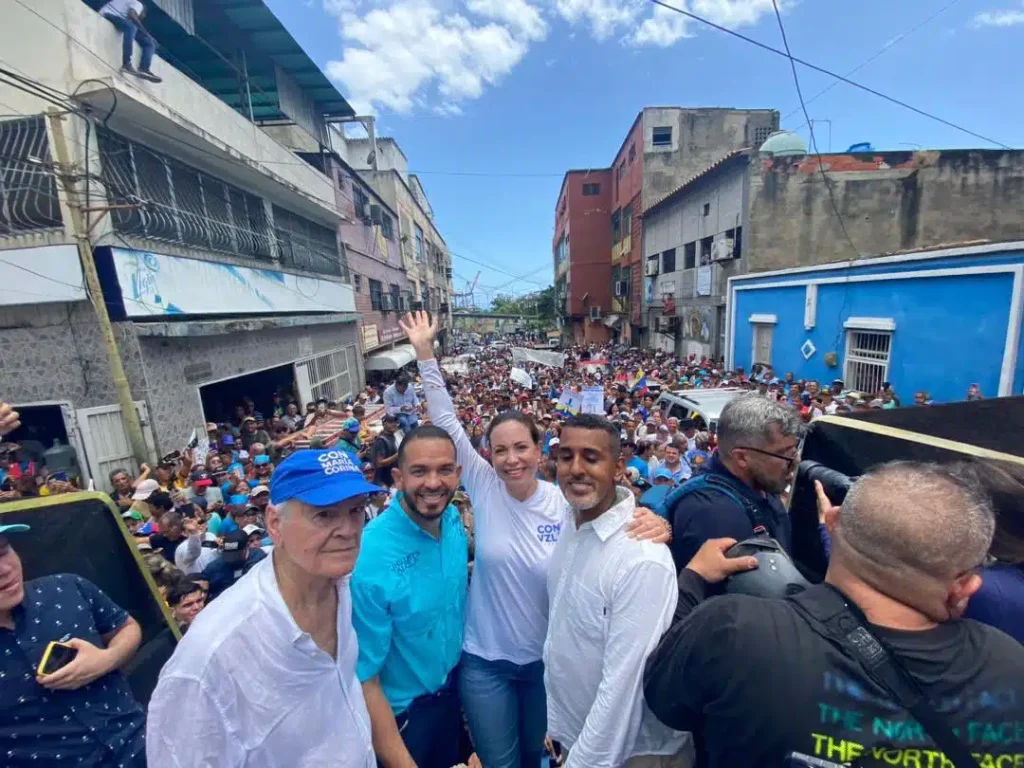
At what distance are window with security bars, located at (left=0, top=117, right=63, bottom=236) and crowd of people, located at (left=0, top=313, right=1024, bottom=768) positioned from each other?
252 inches

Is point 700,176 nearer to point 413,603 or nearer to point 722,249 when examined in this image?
point 722,249

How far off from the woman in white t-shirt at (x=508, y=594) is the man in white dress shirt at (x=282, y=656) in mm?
753

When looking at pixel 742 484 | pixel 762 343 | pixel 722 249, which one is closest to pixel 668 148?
pixel 722 249

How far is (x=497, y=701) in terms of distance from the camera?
2.21 meters

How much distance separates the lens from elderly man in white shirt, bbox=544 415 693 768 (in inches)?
55.6

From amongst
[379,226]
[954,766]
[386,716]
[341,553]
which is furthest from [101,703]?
[379,226]

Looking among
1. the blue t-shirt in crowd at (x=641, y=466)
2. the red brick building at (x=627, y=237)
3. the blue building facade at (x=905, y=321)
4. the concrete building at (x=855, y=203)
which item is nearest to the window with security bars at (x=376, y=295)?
the concrete building at (x=855, y=203)

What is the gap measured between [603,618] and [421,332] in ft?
6.70

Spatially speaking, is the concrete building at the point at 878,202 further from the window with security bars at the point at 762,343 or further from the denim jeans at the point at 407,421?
the denim jeans at the point at 407,421

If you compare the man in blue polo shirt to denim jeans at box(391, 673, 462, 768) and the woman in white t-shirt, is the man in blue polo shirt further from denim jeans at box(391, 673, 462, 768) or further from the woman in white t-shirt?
the woman in white t-shirt

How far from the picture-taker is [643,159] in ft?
80.9

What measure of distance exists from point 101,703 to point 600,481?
2.07 metres

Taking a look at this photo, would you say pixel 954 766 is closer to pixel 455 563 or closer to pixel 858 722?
pixel 858 722

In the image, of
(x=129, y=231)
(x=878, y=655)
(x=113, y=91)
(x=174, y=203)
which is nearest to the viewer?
(x=878, y=655)
